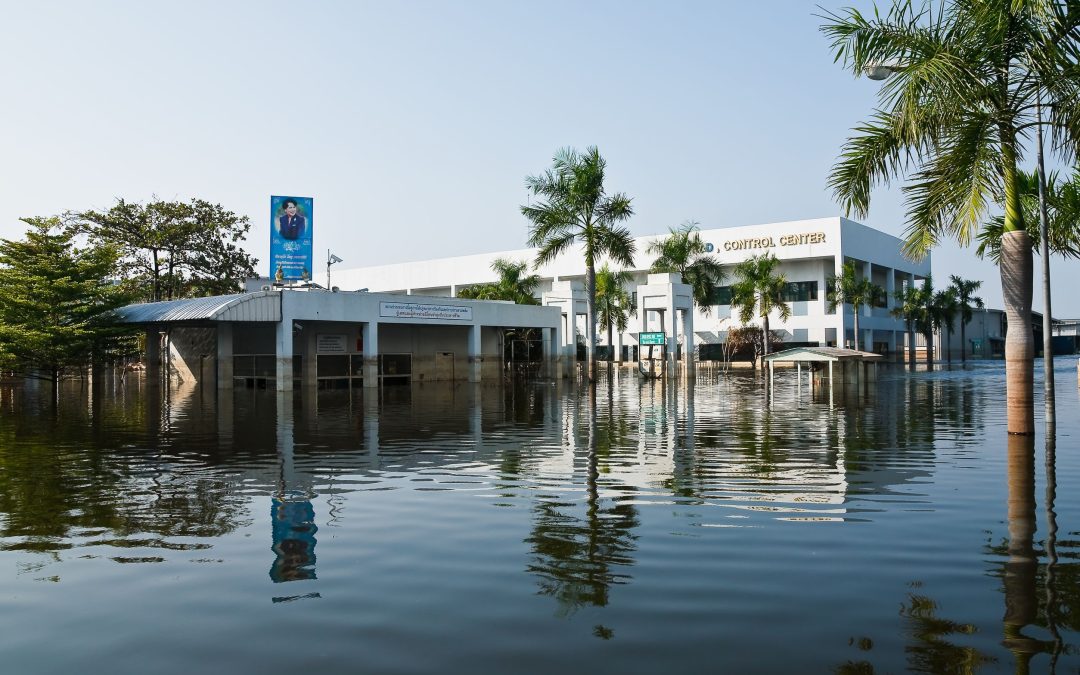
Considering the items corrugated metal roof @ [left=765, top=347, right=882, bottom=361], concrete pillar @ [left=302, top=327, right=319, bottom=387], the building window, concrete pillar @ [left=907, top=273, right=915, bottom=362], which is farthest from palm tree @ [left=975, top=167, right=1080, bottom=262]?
concrete pillar @ [left=907, top=273, right=915, bottom=362]

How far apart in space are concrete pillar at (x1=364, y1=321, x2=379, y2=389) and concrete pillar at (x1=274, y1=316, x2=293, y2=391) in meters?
3.98

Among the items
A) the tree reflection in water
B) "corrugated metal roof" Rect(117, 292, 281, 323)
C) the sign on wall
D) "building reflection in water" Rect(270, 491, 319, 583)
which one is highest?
"corrugated metal roof" Rect(117, 292, 281, 323)

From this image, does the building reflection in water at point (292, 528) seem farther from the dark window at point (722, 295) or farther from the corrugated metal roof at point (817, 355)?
the dark window at point (722, 295)

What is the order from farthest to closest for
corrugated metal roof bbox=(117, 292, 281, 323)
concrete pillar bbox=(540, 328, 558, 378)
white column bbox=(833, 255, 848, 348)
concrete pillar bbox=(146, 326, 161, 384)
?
white column bbox=(833, 255, 848, 348) < concrete pillar bbox=(540, 328, 558, 378) < concrete pillar bbox=(146, 326, 161, 384) < corrugated metal roof bbox=(117, 292, 281, 323)

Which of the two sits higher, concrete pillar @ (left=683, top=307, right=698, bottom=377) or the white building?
the white building

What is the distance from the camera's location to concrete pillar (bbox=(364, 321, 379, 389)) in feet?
145

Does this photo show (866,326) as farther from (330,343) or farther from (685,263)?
(330,343)

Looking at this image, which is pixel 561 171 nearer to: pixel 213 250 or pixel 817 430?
pixel 817 430

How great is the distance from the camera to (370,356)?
46.4m

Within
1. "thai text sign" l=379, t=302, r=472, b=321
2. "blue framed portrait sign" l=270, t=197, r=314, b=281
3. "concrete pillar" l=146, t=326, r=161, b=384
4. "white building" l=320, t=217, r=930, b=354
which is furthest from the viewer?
"white building" l=320, t=217, r=930, b=354

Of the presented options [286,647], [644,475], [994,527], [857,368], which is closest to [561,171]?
[857,368]

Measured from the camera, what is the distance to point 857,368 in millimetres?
34969

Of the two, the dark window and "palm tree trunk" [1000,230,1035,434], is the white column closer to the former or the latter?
the dark window

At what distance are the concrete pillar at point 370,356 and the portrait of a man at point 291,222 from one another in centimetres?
620
